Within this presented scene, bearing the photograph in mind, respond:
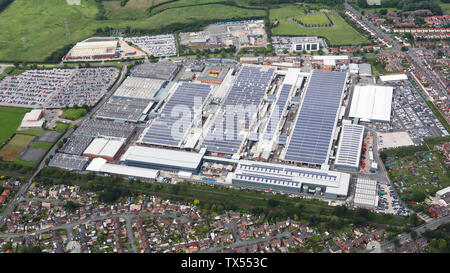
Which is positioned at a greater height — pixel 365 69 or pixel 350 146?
pixel 365 69

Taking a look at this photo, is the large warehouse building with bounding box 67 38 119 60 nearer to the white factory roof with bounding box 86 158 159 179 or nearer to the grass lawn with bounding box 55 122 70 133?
the grass lawn with bounding box 55 122 70 133

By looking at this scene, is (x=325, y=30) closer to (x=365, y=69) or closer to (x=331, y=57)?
(x=331, y=57)

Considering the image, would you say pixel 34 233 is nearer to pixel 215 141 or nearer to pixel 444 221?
pixel 215 141

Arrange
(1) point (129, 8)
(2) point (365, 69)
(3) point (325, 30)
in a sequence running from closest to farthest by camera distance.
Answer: (2) point (365, 69) < (3) point (325, 30) < (1) point (129, 8)

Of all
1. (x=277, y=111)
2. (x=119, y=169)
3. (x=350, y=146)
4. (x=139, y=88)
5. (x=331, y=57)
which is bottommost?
(x=119, y=169)

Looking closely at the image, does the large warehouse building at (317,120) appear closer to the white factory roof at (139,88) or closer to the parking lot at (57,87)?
the white factory roof at (139,88)

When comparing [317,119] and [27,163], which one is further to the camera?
[317,119]

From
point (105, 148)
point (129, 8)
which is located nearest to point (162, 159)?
point (105, 148)
